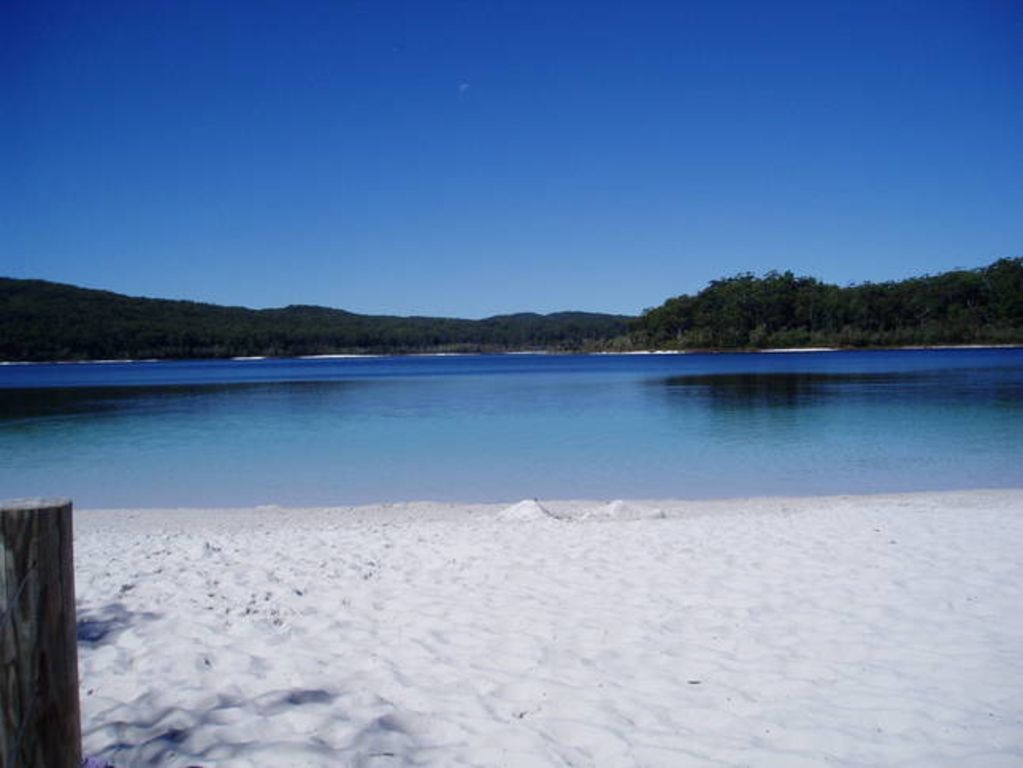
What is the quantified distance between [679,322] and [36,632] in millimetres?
150111

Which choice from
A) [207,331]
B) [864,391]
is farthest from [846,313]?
[207,331]

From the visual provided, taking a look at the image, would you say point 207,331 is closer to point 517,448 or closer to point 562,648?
point 517,448


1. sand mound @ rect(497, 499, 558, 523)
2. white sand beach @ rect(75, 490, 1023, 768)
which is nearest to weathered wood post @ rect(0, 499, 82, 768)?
white sand beach @ rect(75, 490, 1023, 768)

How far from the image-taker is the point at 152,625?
16.5ft

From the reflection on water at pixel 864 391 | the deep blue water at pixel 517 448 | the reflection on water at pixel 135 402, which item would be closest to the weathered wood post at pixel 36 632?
the deep blue water at pixel 517 448

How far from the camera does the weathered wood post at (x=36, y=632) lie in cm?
200

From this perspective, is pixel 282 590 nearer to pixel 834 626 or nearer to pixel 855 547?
pixel 834 626

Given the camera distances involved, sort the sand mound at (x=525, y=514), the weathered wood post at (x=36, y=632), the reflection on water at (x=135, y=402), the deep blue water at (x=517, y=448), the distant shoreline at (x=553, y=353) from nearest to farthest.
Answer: the weathered wood post at (x=36, y=632), the sand mound at (x=525, y=514), the deep blue water at (x=517, y=448), the reflection on water at (x=135, y=402), the distant shoreline at (x=553, y=353)

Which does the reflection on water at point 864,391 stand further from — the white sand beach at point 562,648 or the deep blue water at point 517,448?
the white sand beach at point 562,648

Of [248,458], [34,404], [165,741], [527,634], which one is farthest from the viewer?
[34,404]

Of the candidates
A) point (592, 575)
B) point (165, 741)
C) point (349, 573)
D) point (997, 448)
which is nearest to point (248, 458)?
point (349, 573)

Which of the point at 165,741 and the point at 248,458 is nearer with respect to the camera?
the point at 165,741

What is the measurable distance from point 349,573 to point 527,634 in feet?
7.26

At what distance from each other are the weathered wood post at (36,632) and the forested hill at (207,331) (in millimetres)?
137001
